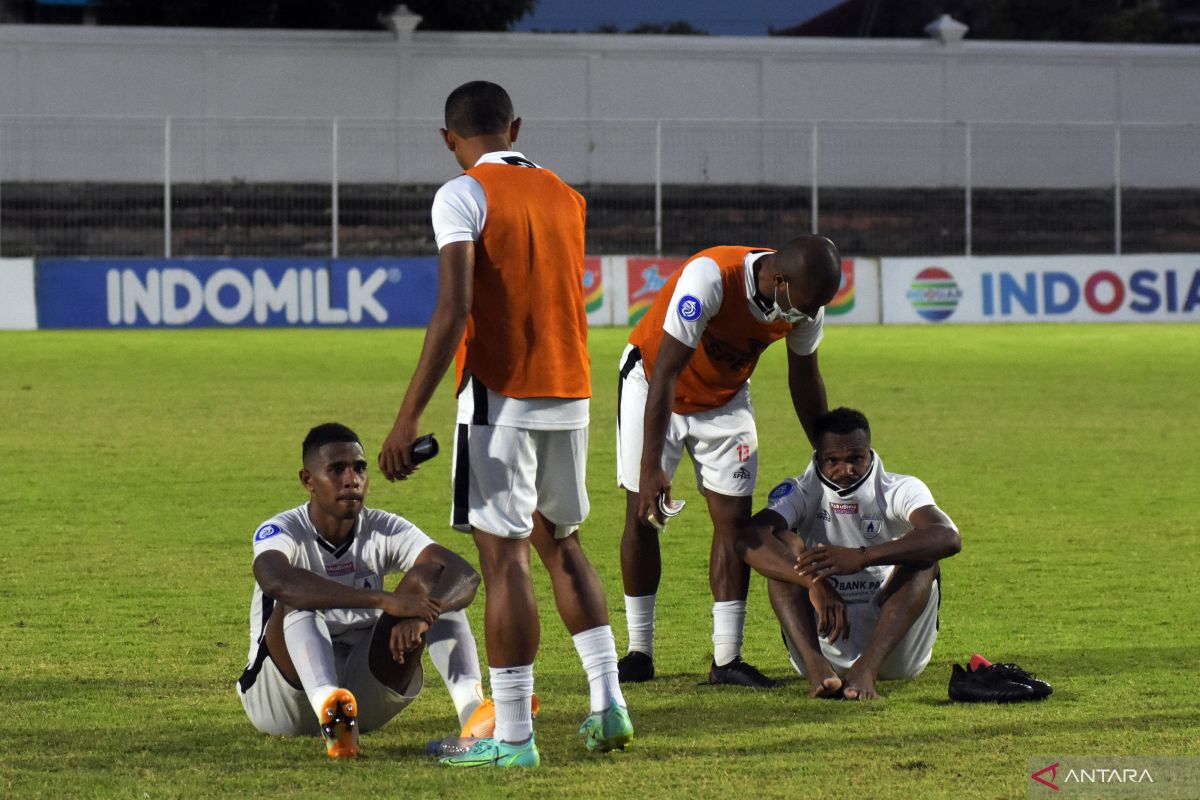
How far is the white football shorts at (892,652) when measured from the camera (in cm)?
645

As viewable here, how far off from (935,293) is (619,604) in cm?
2098

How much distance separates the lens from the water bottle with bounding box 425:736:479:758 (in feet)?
17.5

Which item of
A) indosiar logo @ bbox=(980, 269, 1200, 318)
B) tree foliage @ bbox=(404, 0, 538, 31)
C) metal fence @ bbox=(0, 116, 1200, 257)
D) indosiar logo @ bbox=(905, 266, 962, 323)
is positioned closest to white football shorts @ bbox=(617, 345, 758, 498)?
indosiar logo @ bbox=(905, 266, 962, 323)

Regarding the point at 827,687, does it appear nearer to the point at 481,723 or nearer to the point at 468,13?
the point at 481,723

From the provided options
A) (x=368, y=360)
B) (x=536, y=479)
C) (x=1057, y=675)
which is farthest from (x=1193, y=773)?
(x=368, y=360)

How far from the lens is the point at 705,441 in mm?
6863

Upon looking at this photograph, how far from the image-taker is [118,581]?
8594 mm

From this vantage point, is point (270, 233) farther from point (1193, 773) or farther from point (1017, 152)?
point (1193, 773)

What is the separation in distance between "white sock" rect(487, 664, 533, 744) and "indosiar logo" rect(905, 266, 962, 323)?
23590 millimetres

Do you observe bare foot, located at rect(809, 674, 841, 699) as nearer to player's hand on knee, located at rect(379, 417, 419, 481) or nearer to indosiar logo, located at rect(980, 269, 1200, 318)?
player's hand on knee, located at rect(379, 417, 419, 481)

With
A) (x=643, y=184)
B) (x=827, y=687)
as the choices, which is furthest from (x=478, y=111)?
(x=643, y=184)

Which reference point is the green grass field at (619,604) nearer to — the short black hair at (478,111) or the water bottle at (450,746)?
the water bottle at (450,746)

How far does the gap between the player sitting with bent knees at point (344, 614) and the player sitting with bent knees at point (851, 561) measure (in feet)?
4.30

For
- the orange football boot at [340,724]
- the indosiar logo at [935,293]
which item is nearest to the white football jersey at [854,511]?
the orange football boot at [340,724]
